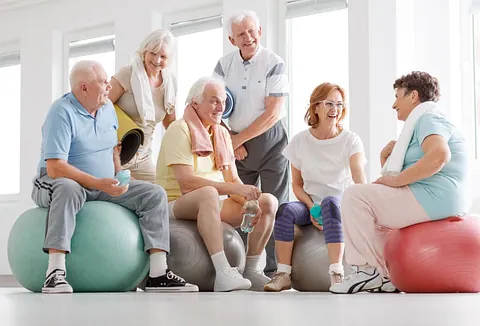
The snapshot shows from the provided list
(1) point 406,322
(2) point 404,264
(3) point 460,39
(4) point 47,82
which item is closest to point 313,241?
(2) point 404,264

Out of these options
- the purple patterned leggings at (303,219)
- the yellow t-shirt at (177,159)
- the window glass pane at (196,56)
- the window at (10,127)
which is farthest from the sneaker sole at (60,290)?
the window at (10,127)

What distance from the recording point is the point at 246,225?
4.02 metres

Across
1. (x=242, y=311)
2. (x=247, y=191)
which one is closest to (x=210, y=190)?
(x=247, y=191)

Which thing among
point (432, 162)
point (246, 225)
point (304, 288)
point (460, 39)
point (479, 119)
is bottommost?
point (304, 288)

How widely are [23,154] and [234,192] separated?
4736 millimetres

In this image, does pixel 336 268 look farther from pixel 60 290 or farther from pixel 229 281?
pixel 60 290

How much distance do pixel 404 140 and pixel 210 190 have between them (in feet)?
3.18

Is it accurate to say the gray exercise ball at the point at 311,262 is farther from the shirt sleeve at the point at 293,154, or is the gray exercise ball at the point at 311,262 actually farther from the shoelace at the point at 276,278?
the shirt sleeve at the point at 293,154

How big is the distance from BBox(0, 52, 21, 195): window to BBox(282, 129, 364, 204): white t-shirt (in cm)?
524

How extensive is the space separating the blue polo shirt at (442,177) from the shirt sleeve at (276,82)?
41.7 inches

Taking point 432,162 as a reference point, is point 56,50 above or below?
above

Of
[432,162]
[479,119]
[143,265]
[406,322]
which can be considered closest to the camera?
[406,322]

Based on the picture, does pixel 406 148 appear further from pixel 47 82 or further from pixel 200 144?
pixel 47 82

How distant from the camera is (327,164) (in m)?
4.17
